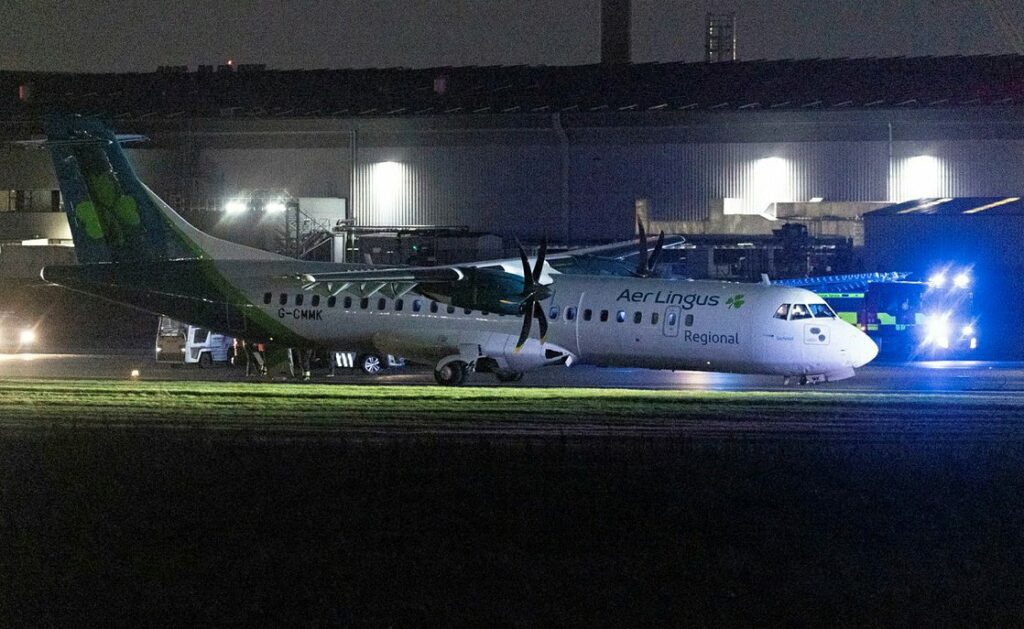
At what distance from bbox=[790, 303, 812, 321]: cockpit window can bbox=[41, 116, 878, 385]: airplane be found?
29 millimetres

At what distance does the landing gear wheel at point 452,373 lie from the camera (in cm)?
3491

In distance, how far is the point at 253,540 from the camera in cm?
1378

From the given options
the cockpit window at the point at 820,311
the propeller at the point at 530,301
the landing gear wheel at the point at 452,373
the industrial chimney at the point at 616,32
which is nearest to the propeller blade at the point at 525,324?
the propeller at the point at 530,301

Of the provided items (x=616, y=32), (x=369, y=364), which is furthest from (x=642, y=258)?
(x=616, y=32)

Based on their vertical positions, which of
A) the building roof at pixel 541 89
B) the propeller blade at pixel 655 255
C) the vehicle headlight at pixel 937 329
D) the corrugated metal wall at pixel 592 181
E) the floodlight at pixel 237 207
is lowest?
the vehicle headlight at pixel 937 329

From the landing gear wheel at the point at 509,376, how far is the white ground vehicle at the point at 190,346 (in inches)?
471

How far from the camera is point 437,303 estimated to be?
35.7m

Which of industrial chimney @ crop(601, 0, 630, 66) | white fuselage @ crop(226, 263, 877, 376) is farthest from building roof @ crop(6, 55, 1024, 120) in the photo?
white fuselage @ crop(226, 263, 877, 376)

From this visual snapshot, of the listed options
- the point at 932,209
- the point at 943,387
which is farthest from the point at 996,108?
the point at 943,387

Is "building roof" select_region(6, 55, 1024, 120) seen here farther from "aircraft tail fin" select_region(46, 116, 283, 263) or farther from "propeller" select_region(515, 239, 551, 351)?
"propeller" select_region(515, 239, 551, 351)

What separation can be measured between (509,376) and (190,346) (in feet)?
43.4

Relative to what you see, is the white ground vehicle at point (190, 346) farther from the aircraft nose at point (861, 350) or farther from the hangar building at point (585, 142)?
the hangar building at point (585, 142)

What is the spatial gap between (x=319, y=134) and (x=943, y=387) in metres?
43.4

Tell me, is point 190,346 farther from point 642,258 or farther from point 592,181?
point 592,181
